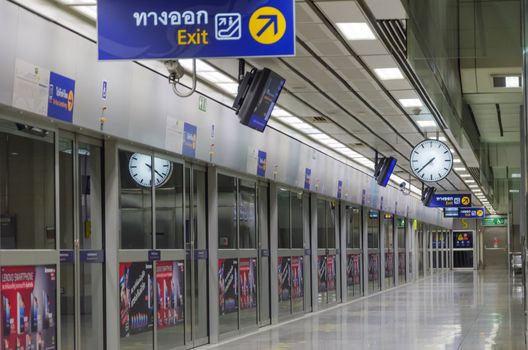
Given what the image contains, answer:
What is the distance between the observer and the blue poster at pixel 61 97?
809cm

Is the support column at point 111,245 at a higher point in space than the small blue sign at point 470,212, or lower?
lower

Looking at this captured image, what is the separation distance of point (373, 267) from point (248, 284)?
13600 millimetres

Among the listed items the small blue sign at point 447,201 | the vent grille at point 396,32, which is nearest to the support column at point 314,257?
the vent grille at point 396,32

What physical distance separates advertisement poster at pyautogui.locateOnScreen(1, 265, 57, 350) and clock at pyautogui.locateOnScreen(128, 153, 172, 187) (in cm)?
237

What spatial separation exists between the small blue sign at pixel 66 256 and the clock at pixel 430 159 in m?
9.69

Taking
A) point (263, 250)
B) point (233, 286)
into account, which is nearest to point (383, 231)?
point (263, 250)

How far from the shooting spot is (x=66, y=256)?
894 centimetres

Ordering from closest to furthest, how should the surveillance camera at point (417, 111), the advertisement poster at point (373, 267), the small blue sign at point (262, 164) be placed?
the small blue sign at point (262, 164) < the surveillance camera at point (417, 111) < the advertisement poster at point (373, 267)

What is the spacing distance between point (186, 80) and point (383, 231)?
61.1ft

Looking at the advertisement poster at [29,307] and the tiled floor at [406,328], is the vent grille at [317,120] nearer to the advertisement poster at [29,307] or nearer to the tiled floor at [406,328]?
the tiled floor at [406,328]

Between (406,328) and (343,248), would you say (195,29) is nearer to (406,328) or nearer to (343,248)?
(406,328)

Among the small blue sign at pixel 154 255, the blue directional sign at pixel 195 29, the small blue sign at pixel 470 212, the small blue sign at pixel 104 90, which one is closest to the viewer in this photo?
the blue directional sign at pixel 195 29

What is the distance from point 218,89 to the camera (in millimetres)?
14156

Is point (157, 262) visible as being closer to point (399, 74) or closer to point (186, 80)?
point (186, 80)
